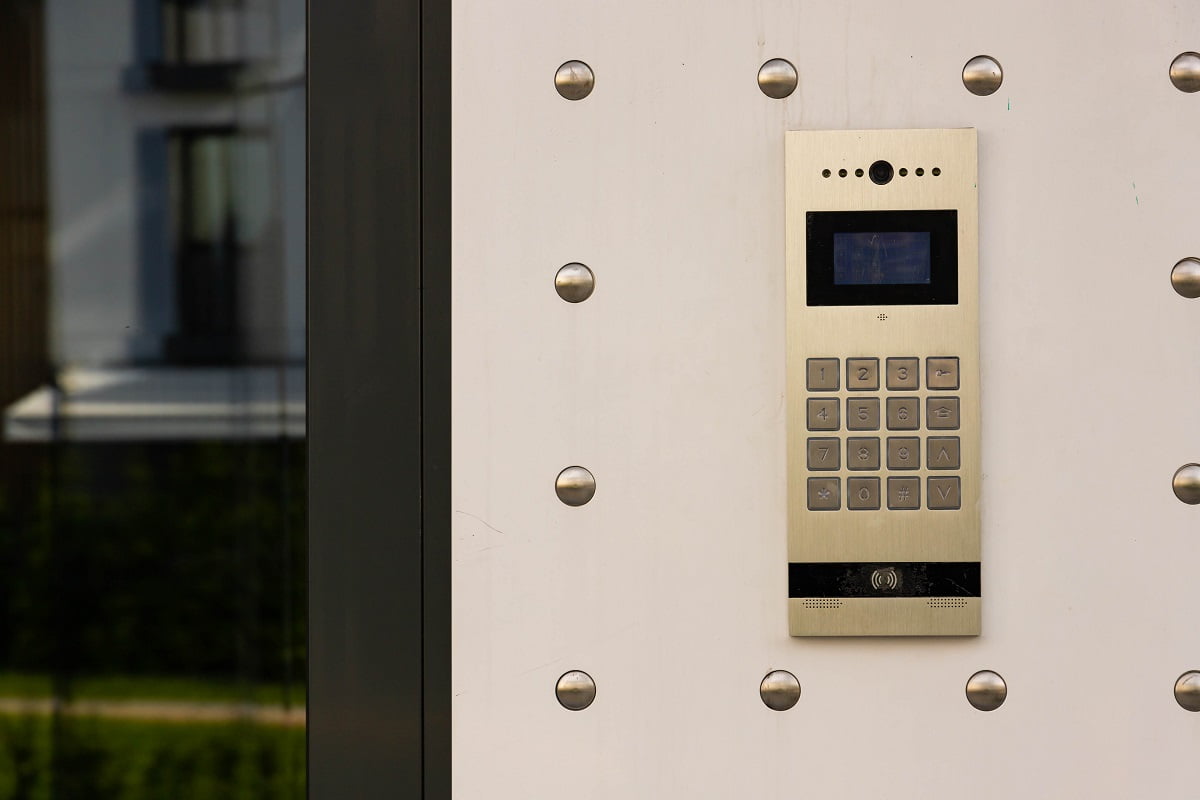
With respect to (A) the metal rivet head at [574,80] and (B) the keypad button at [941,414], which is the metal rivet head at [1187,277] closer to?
(B) the keypad button at [941,414]

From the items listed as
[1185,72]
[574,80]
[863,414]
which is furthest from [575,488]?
[1185,72]

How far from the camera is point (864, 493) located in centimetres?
88

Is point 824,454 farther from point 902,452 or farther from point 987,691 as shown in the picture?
point 987,691

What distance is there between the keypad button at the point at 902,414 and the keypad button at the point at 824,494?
7 centimetres

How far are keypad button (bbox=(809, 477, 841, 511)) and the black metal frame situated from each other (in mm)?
316

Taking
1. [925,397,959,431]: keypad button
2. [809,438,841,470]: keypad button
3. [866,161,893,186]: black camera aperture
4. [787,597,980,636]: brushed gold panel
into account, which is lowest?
[787,597,980,636]: brushed gold panel

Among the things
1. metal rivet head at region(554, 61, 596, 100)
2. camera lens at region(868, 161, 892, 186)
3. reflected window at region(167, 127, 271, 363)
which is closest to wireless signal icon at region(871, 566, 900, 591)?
camera lens at region(868, 161, 892, 186)

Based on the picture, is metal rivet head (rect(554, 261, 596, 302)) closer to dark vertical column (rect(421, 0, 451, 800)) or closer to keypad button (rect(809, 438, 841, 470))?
dark vertical column (rect(421, 0, 451, 800))

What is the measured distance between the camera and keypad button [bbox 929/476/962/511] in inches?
34.8

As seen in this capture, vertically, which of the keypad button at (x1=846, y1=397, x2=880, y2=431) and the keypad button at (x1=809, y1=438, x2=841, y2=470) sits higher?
the keypad button at (x1=846, y1=397, x2=880, y2=431)

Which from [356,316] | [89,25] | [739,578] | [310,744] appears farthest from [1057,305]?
[89,25]

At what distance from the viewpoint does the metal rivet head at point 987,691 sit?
2.95ft

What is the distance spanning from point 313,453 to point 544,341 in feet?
0.75

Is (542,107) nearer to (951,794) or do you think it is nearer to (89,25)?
(89,25)
